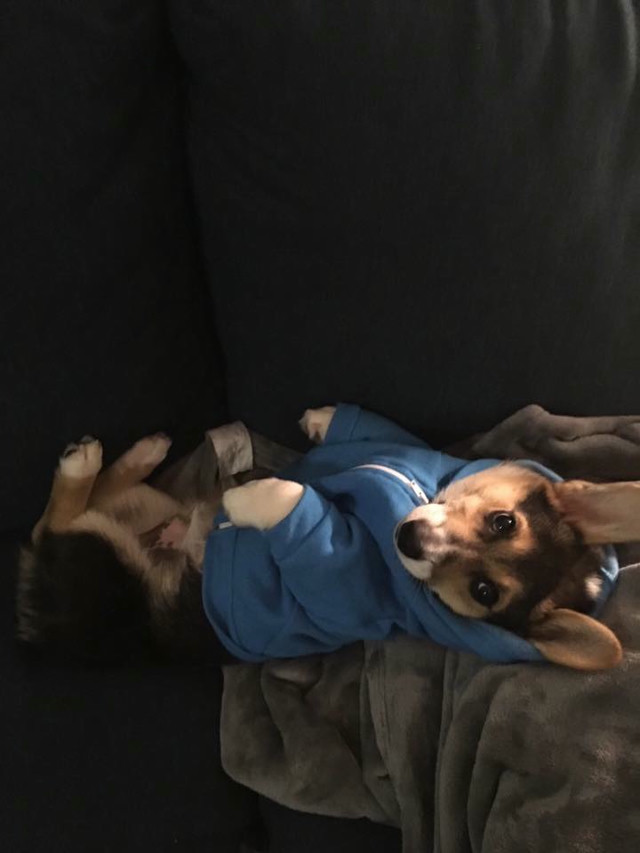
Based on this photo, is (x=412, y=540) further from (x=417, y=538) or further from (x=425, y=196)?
(x=425, y=196)

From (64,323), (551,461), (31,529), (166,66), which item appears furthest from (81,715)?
(166,66)

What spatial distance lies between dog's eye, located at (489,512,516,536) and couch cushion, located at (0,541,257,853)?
0.63 meters

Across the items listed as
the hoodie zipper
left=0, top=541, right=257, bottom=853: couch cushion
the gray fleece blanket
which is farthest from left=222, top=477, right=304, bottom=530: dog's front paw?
left=0, top=541, right=257, bottom=853: couch cushion

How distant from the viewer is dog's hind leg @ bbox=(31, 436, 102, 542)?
1.52 metres

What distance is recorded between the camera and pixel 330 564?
54.1 inches

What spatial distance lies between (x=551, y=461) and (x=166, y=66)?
0.96 metres

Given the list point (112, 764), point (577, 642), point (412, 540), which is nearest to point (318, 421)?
point (412, 540)

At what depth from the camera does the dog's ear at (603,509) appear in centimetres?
132

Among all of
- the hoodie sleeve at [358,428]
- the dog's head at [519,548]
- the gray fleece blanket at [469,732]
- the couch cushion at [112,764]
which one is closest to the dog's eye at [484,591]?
the dog's head at [519,548]

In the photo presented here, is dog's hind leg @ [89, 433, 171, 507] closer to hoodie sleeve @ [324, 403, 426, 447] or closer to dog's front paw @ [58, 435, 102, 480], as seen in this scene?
dog's front paw @ [58, 435, 102, 480]

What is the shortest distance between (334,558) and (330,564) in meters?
0.01

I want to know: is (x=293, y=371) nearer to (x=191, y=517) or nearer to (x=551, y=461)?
(x=191, y=517)

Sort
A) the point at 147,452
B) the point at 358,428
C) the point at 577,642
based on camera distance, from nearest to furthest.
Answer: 1. the point at 577,642
2. the point at 358,428
3. the point at 147,452

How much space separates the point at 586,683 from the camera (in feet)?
4.08
